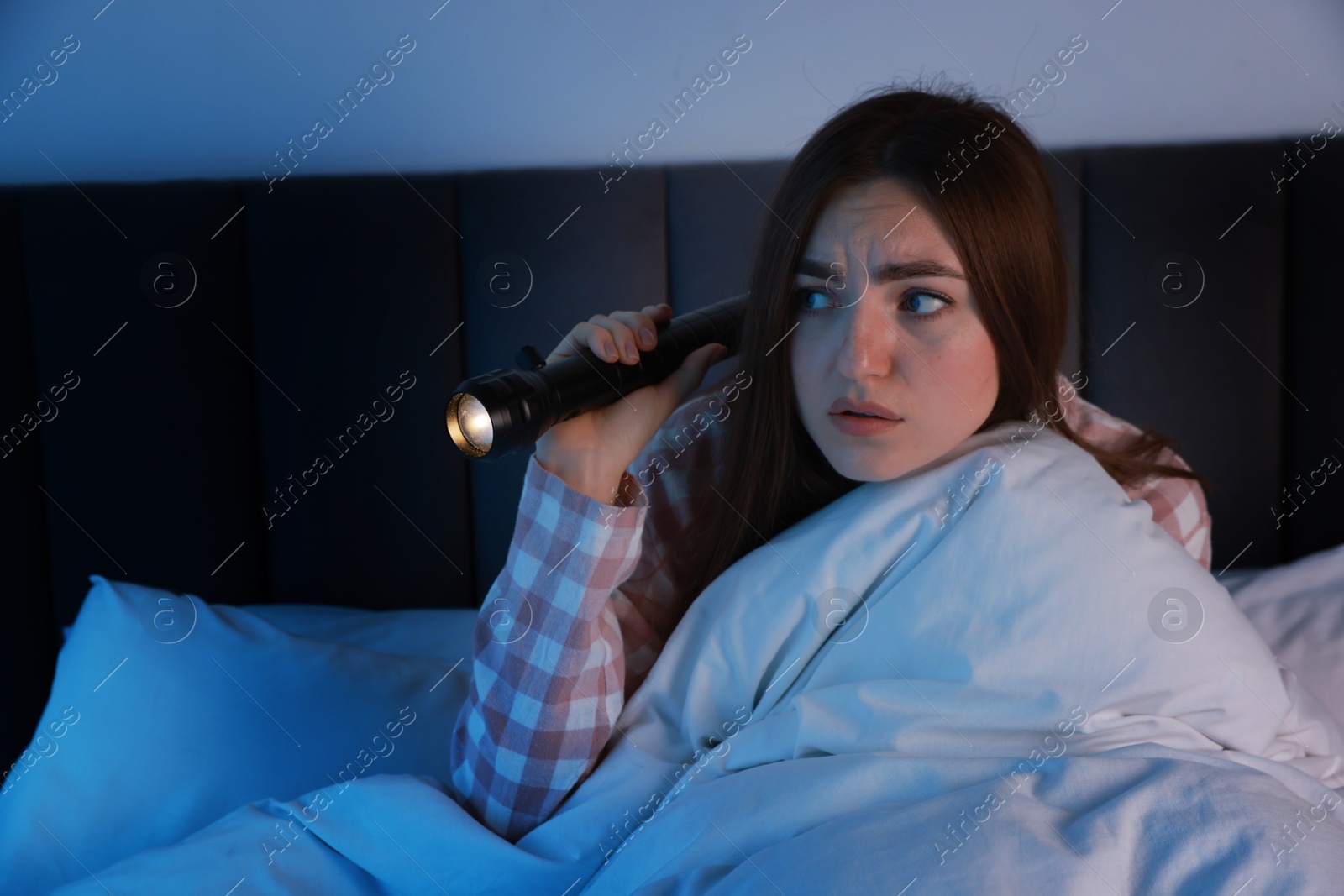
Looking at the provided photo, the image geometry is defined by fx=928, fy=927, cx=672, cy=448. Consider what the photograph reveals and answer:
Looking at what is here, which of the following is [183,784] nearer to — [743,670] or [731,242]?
[743,670]

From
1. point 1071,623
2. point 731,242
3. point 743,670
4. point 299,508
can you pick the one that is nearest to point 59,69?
point 299,508

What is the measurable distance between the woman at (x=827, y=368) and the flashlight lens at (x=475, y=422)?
14 centimetres

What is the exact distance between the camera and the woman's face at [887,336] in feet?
2.58

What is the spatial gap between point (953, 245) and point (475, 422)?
0.43 meters

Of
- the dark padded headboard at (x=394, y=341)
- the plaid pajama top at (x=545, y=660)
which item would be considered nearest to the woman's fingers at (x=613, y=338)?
the plaid pajama top at (x=545, y=660)

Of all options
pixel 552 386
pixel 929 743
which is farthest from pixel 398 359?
pixel 929 743

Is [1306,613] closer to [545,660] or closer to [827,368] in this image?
[827,368]

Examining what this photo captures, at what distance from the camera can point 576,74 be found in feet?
4.31

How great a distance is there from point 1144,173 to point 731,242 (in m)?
0.57

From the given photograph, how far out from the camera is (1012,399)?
0.92 meters

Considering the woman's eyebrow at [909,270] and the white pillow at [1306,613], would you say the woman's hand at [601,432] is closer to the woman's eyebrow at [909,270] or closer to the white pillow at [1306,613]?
the woman's eyebrow at [909,270]

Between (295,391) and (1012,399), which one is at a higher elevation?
(295,391)

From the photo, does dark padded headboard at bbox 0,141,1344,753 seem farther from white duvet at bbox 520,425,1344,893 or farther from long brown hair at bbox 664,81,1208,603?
white duvet at bbox 520,425,1344,893

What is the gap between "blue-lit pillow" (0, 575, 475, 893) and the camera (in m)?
0.94
